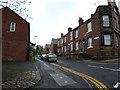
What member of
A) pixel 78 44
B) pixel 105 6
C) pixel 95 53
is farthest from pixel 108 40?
pixel 78 44

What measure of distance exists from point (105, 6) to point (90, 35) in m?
5.92

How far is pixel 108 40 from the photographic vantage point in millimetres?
17422

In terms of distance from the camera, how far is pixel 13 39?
18.2 meters

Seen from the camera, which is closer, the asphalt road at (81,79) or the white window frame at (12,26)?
the asphalt road at (81,79)

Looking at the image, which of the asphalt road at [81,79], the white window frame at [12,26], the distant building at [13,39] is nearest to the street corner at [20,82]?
the asphalt road at [81,79]

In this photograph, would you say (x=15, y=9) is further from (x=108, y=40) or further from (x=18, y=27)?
(x=108, y=40)

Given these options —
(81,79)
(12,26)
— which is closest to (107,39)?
(81,79)

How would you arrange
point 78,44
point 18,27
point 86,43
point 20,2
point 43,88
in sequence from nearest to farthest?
point 43,88
point 20,2
point 18,27
point 86,43
point 78,44

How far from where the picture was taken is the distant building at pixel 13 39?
17.4m

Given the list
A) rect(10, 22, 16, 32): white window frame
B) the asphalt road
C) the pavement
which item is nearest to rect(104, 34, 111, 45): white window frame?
the asphalt road

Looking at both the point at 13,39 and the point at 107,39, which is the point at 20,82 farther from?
the point at 107,39

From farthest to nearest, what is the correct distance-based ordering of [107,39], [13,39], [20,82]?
[13,39] < [107,39] < [20,82]

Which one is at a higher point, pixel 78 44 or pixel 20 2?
pixel 20 2

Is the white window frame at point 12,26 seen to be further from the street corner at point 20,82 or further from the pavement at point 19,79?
the street corner at point 20,82
